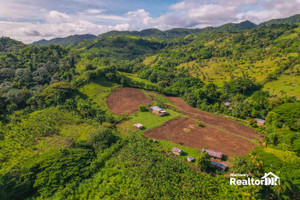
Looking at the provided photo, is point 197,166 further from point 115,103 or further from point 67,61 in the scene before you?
point 67,61

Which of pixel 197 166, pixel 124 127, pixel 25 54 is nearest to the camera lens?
pixel 197 166

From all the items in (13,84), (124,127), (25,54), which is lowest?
(124,127)

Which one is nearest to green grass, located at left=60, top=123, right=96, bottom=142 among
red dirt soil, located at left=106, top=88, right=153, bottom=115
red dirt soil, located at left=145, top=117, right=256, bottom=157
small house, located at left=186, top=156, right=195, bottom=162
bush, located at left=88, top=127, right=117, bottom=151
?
bush, located at left=88, top=127, right=117, bottom=151

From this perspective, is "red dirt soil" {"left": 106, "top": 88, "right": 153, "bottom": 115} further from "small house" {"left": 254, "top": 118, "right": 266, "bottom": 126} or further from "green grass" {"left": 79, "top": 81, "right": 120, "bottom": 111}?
"small house" {"left": 254, "top": 118, "right": 266, "bottom": 126}

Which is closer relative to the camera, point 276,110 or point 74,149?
point 74,149

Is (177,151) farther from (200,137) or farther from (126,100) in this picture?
(126,100)

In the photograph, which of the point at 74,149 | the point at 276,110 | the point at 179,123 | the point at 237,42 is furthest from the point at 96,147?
the point at 237,42

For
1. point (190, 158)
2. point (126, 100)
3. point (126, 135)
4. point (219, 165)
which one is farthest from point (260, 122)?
point (126, 100)
